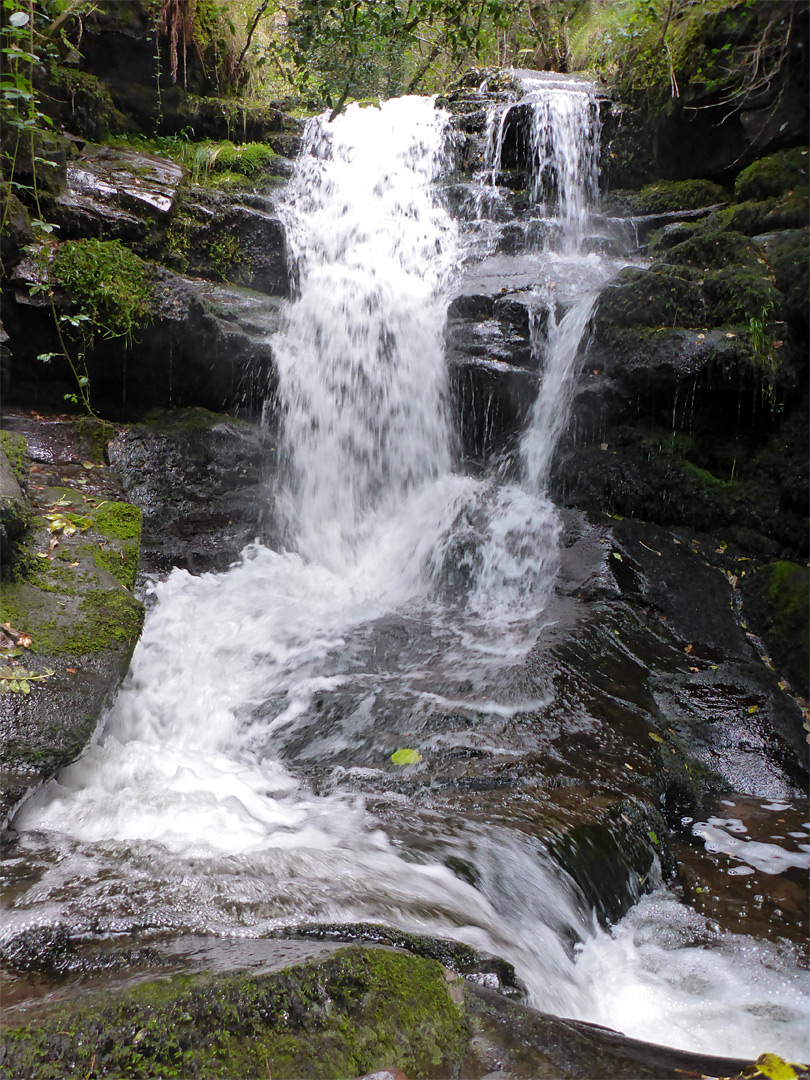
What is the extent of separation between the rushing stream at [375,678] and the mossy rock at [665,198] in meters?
0.45

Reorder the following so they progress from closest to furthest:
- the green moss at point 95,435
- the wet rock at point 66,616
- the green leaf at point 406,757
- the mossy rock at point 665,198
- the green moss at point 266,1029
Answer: the green moss at point 266,1029 → the wet rock at point 66,616 → the green leaf at point 406,757 → the green moss at point 95,435 → the mossy rock at point 665,198

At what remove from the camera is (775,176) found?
655 centimetres

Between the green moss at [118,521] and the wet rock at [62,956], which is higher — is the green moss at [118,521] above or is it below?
above

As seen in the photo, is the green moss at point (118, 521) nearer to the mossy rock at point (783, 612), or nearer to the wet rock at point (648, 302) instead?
the wet rock at point (648, 302)

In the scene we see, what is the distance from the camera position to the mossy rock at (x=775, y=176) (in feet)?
20.9

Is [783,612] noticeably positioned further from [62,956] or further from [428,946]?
[62,956]

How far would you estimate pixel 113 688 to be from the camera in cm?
330

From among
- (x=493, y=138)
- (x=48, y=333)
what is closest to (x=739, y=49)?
(x=493, y=138)

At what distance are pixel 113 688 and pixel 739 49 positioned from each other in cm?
825

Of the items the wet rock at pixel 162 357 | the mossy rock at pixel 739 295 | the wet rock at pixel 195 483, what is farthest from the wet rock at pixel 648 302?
the wet rock at pixel 195 483

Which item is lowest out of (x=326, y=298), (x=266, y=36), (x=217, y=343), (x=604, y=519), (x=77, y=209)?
(x=604, y=519)

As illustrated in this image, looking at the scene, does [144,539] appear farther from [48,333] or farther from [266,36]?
[266,36]

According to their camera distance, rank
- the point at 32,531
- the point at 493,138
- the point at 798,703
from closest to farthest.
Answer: the point at 32,531 < the point at 798,703 < the point at 493,138

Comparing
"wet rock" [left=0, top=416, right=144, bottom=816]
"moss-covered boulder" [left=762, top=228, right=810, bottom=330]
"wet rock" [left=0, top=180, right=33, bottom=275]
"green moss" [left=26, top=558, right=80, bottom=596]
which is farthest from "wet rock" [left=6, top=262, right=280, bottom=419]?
"moss-covered boulder" [left=762, top=228, right=810, bottom=330]
